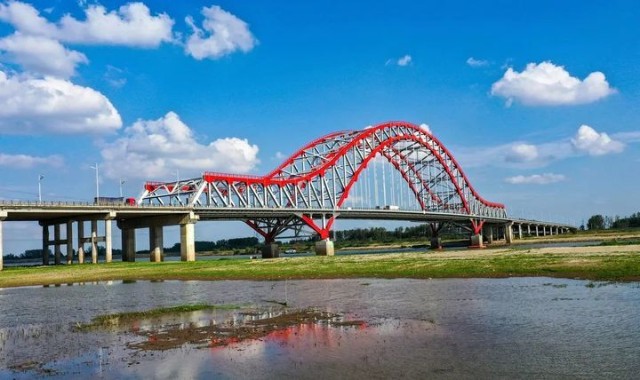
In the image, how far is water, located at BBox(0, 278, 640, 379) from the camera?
12312mm

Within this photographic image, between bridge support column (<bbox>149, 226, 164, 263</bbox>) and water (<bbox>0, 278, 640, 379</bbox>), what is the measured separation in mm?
61125

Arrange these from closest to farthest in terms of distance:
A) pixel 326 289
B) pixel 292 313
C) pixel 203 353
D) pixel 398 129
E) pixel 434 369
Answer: pixel 434 369
pixel 203 353
pixel 292 313
pixel 326 289
pixel 398 129

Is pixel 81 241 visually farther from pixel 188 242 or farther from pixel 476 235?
pixel 476 235

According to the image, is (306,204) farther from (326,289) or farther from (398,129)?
(326,289)

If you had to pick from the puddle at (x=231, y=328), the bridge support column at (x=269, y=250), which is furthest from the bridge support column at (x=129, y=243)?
the puddle at (x=231, y=328)

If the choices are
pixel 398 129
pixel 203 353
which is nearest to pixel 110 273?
pixel 203 353

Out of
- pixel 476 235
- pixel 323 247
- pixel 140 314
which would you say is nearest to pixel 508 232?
pixel 476 235

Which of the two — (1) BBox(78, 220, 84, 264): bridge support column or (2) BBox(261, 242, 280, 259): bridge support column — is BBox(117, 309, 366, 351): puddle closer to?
(1) BBox(78, 220, 84, 264): bridge support column

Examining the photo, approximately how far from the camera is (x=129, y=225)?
9219 cm

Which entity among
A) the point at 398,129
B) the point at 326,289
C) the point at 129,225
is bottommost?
the point at 326,289

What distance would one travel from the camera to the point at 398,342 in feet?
49.5

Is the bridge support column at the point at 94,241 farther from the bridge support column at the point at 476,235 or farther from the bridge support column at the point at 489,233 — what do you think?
the bridge support column at the point at 489,233

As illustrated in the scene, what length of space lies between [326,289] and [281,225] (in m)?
82.3

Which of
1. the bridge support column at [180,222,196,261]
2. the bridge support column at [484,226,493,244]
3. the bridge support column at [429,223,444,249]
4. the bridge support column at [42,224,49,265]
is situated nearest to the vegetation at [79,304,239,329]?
the bridge support column at [180,222,196,261]
